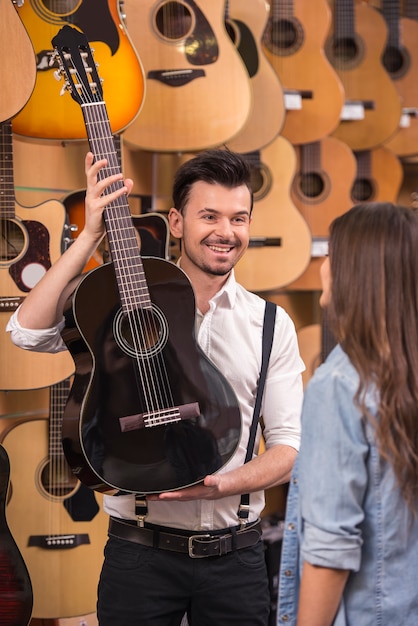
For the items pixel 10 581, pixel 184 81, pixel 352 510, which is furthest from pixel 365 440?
pixel 184 81

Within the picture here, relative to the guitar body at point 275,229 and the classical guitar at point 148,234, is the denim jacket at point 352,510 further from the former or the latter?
the guitar body at point 275,229

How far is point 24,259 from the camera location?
9.14 ft

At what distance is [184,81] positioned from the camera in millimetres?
3174

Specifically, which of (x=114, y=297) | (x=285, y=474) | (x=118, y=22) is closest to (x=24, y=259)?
(x=118, y=22)

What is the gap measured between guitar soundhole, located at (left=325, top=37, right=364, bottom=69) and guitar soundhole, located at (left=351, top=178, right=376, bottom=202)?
58cm

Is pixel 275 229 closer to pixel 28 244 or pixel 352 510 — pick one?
pixel 28 244

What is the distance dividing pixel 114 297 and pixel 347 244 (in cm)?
61

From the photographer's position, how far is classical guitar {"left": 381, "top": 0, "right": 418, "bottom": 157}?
4430 millimetres

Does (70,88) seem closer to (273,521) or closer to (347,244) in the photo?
(347,244)

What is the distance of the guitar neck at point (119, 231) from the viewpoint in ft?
6.02

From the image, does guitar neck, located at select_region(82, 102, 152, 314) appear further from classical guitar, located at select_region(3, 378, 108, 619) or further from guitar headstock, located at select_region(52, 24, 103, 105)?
classical guitar, located at select_region(3, 378, 108, 619)

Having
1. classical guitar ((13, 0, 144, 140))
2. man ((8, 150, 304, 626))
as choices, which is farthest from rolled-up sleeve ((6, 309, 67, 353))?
classical guitar ((13, 0, 144, 140))

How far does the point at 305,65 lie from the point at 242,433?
Result: 250 cm

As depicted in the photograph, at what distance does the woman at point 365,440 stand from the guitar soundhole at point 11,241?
1.60m
